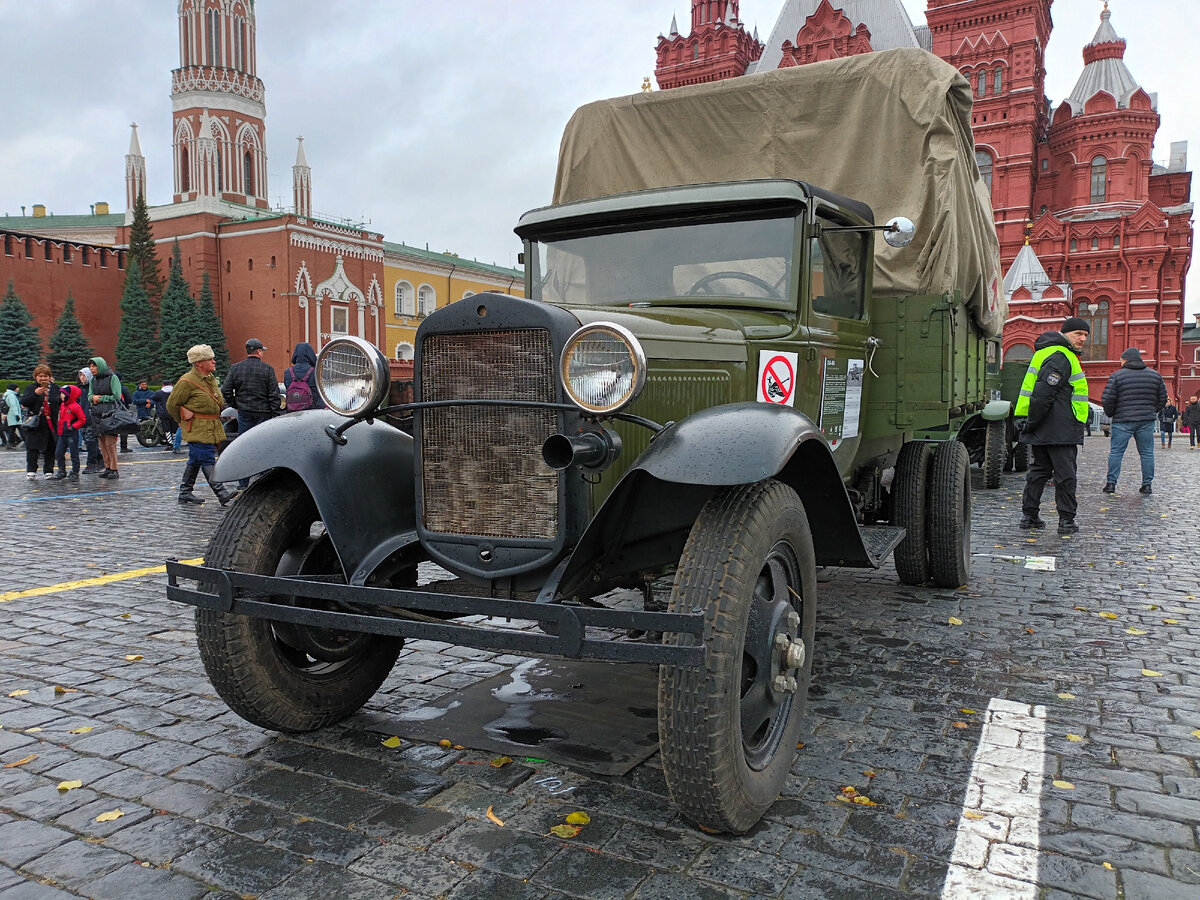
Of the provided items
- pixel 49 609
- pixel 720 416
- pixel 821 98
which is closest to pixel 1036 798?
pixel 720 416

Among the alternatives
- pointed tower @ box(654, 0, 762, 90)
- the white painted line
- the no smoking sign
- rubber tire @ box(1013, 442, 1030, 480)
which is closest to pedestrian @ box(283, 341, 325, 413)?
the no smoking sign

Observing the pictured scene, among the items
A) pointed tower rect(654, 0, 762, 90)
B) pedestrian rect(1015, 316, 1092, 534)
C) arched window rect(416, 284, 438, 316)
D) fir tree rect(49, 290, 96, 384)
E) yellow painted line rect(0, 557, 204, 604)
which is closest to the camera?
yellow painted line rect(0, 557, 204, 604)

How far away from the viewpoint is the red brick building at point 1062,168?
43312mm

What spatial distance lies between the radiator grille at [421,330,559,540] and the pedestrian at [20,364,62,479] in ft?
43.0

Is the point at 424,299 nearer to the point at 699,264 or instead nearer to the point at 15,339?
the point at 15,339

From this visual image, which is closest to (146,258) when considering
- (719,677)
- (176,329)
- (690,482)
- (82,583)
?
(176,329)

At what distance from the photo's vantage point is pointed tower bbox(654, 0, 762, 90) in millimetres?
48688

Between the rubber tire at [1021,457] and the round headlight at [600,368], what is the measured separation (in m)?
14.9

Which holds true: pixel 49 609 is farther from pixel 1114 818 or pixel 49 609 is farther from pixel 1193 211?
pixel 1193 211

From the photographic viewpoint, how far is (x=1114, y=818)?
9.78ft

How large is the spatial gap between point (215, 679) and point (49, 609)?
304 cm

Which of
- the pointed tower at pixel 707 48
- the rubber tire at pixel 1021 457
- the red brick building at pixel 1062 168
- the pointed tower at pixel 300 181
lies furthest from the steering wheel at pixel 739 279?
the pointed tower at pixel 300 181

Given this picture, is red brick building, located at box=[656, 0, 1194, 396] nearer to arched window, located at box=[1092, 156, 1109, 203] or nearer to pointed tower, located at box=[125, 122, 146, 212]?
arched window, located at box=[1092, 156, 1109, 203]

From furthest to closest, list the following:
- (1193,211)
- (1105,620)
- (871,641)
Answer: (1193,211) → (1105,620) → (871,641)
